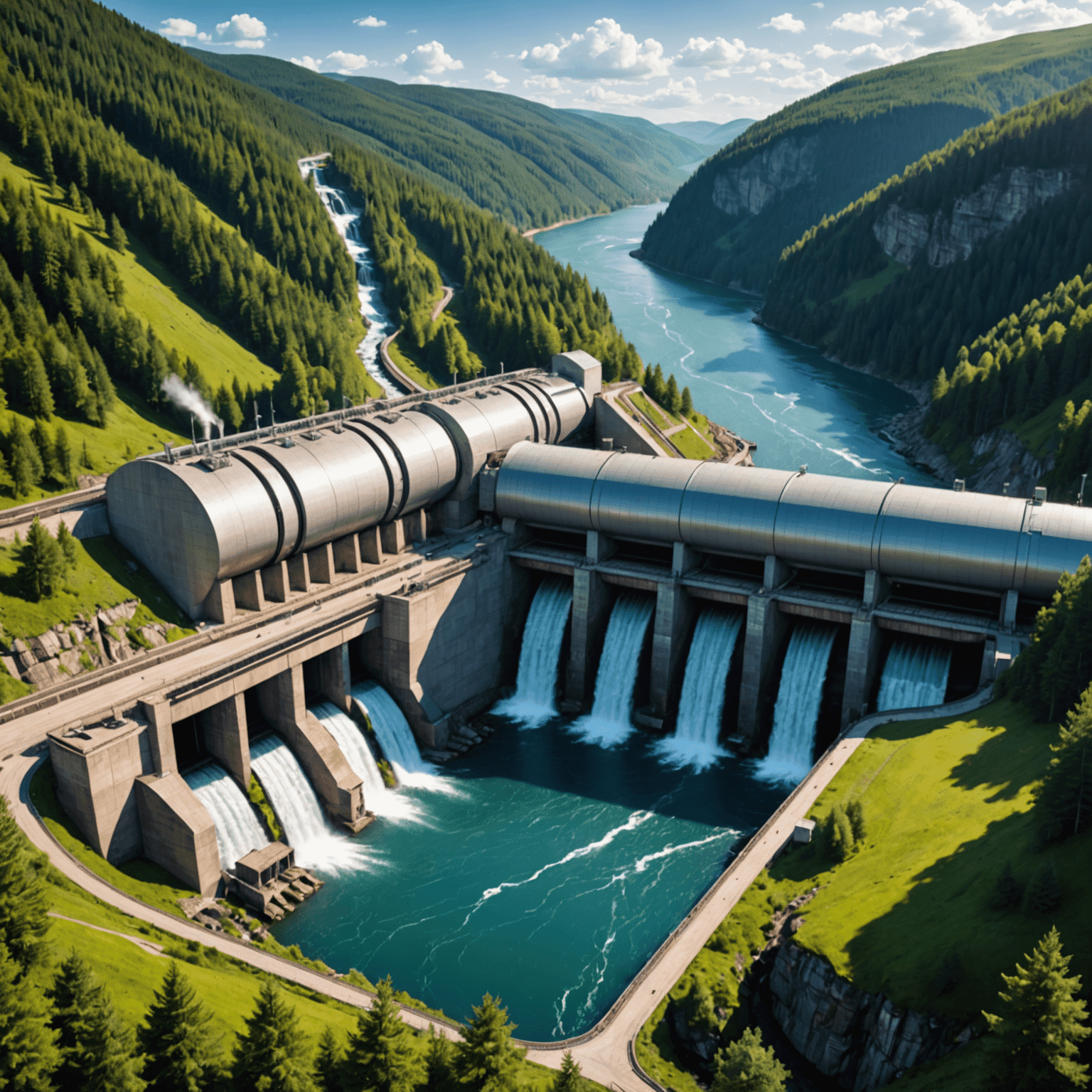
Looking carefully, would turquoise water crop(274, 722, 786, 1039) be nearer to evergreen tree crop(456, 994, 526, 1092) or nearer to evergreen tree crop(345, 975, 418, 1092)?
evergreen tree crop(456, 994, 526, 1092)

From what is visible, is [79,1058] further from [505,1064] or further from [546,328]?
[546,328]

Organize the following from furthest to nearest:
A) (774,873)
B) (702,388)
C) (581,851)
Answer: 1. (702,388)
2. (581,851)
3. (774,873)

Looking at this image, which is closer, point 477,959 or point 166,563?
point 477,959

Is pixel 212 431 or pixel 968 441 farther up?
pixel 968 441

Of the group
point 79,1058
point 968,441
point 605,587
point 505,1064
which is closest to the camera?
point 79,1058

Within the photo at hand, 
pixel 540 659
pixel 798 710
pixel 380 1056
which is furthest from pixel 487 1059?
pixel 540 659

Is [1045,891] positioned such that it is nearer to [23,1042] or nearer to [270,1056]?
[270,1056]

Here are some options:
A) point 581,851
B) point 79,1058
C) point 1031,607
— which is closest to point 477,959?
point 581,851

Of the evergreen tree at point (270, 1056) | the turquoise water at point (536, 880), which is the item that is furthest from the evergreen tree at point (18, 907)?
the turquoise water at point (536, 880)
